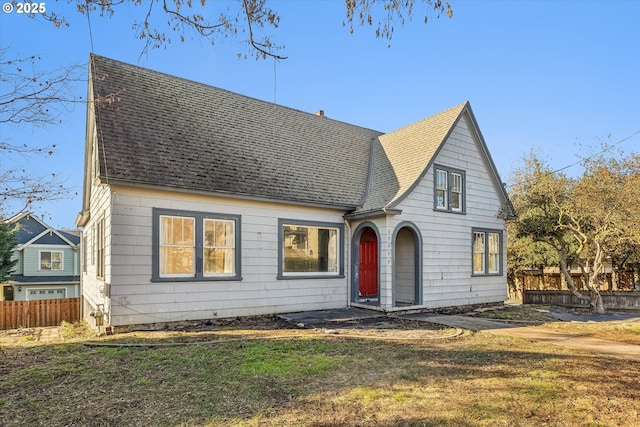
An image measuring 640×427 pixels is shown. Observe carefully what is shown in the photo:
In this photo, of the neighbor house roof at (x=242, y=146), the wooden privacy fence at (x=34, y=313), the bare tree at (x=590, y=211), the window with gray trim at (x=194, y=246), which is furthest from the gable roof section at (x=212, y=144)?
the wooden privacy fence at (x=34, y=313)

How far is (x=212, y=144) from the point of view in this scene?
11734 mm

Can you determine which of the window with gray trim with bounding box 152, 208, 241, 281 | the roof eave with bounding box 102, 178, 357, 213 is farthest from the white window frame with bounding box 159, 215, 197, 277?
the roof eave with bounding box 102, 178, 357, 213

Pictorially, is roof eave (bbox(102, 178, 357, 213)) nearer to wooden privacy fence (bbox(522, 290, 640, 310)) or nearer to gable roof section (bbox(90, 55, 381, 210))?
gable roof section (bbox(90, 55, 381, 210))

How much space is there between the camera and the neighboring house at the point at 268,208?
9.59 metres

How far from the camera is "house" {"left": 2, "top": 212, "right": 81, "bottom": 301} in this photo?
29016 mm

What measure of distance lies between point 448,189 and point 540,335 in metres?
5.96

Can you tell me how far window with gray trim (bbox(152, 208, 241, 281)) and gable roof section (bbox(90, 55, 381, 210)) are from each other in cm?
80

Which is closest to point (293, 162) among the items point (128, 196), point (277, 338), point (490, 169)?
point (128, 196)

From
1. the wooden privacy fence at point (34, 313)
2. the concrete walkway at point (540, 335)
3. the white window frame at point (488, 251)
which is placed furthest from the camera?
the white window frame at point (488, 251)

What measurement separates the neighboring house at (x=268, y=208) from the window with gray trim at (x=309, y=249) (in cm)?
4

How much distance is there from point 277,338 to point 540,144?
17.1 m

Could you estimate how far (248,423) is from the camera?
4.17 metres

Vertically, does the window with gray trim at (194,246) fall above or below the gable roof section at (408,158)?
below

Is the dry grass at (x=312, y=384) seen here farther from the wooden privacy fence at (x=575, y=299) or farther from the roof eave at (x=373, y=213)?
the wooden privacy fence at (x=575, y=299)
